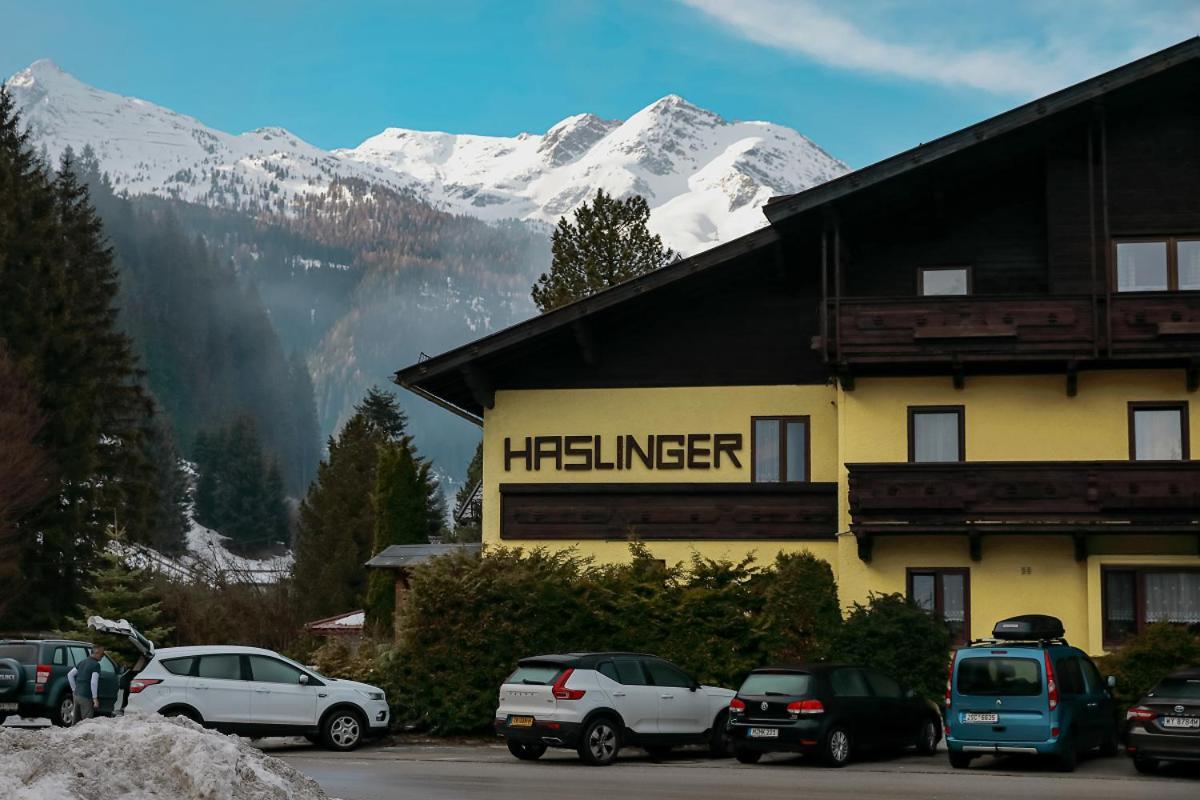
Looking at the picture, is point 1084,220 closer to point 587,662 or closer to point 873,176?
point 873,176

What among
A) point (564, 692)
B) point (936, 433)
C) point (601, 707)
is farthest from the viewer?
point (936, 433)

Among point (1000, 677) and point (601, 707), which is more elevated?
point (1000, 677)

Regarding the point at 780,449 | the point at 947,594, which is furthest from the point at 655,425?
the point at 947,594

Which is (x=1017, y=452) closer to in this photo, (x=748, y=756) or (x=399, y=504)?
(x=748, y=756)

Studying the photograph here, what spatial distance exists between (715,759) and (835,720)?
260cm

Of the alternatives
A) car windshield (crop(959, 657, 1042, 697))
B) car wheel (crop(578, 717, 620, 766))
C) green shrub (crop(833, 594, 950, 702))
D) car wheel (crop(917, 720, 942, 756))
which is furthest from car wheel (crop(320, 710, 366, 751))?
car windshield (crop(959, 657, 1042, 697))

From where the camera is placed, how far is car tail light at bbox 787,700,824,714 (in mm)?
21156

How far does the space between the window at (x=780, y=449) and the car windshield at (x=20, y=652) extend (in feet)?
43.5

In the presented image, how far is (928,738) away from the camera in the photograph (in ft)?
76.3

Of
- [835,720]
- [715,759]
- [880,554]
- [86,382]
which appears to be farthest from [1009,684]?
[86,382]

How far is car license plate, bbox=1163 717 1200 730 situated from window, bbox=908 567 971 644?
8001 mm

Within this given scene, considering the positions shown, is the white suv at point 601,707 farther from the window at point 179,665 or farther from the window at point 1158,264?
the window at point 1158,264

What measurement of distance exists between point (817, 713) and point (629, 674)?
109 inches

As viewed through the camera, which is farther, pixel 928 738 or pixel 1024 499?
pixel 1024 499
